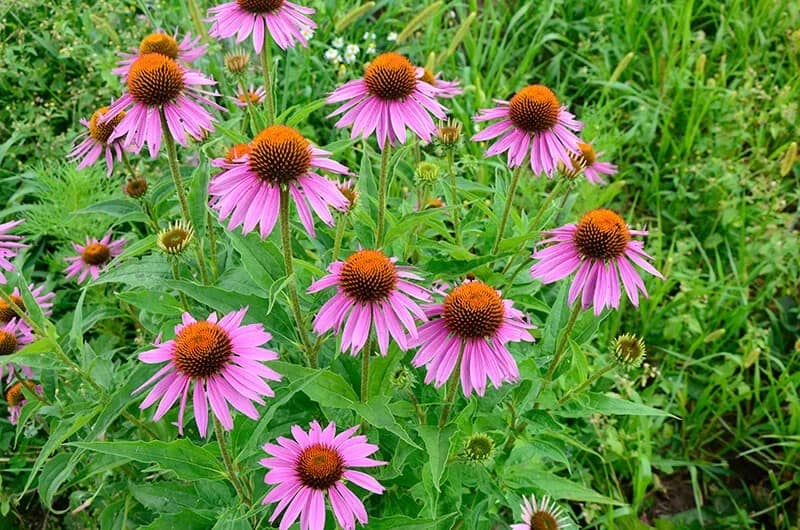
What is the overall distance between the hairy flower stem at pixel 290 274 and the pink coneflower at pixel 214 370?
0.36ft

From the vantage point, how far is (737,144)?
3.06 m

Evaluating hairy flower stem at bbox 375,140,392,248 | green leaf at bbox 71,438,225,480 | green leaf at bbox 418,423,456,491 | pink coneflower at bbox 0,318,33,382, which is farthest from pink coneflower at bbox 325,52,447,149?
pink coneflower at bbox 0,318,33,382

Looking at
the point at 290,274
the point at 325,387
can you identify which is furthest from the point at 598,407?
the point at 290,274

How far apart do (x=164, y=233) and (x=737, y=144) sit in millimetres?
2537

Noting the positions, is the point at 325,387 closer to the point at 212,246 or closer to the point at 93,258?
the point at 212,246

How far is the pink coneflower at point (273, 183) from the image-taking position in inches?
45.5

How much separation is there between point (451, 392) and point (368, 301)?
0.25m

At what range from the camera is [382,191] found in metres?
1.38

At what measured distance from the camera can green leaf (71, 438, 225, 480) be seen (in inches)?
47.0

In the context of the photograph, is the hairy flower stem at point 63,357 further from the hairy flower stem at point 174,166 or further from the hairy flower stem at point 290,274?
the hairy flower stem at point 290,274

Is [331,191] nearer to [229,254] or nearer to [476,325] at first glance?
[476,325]

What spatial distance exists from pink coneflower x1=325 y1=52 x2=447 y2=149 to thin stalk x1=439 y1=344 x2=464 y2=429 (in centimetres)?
42

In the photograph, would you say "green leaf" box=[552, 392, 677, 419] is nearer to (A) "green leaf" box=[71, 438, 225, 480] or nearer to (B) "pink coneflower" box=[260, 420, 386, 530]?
(B) "pink coneflower" box=[260, 420, 386, 530]

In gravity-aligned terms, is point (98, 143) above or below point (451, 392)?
above
